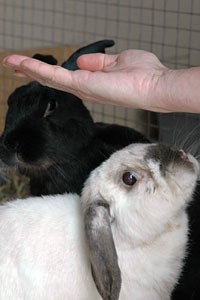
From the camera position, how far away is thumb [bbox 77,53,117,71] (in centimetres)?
233

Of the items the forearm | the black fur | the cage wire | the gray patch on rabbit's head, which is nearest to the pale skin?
the forearm

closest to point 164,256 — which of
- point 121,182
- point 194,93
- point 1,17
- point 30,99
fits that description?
point 121,182

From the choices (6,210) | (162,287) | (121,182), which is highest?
(121,182)

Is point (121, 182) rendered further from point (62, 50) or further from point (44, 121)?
point (62, 50)

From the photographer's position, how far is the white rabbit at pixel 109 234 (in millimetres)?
2137

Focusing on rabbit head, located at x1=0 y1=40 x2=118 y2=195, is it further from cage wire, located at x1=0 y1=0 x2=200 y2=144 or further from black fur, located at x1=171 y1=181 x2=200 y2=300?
cage wire, located at x1=0 y1=0 x2=200 y2=144

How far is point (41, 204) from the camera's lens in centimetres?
250

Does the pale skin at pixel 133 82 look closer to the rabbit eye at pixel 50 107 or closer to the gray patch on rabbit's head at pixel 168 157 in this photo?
the gray patch on rabbit's head at pixel 168 157

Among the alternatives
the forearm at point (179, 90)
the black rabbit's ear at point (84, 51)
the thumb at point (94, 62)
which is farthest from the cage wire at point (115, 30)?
the forearm at point (179, 90)

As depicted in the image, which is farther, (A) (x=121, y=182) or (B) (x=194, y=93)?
(A) (x=121, y=182)

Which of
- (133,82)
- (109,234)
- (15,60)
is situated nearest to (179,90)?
(133,82)

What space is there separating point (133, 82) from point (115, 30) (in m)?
2.31

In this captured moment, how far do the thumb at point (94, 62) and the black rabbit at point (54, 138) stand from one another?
418 mm

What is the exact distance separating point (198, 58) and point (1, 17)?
1466mm
